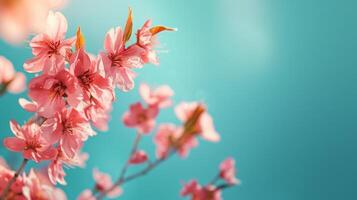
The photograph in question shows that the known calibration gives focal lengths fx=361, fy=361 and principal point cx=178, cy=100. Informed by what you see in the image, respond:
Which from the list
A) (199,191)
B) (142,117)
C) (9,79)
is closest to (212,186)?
(199,191)

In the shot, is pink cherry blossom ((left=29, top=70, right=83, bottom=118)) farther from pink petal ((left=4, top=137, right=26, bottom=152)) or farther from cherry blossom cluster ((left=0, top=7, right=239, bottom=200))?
pink petal ((left=4, top=137, right=26, bottom=152))

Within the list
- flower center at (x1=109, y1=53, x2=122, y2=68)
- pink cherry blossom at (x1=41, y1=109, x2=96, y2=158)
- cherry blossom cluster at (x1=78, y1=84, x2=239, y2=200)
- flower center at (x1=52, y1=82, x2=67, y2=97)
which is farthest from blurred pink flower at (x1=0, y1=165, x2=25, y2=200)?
cherry blossom cluster at (x1=78, y1=84, x2=239, y2=200)

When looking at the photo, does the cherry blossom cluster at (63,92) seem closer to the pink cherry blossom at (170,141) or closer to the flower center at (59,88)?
the flower center at (59,88)


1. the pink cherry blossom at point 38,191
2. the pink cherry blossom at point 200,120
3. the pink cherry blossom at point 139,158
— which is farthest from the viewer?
the pink cherry blossom at point 139,158

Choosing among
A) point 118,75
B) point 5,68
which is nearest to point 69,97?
point 118,75

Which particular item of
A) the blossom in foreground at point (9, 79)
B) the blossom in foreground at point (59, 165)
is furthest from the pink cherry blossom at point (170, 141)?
the blossom in foreground at point (59, 165)

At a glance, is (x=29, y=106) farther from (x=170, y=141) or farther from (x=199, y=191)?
(x=199, y=191)

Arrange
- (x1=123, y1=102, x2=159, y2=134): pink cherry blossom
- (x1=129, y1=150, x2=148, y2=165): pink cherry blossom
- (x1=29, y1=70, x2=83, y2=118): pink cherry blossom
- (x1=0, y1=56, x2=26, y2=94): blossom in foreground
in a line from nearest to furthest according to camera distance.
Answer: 1. (x1=29, y1=70, x2=83, y2=118): pink cherry blossom
2. (x1=0, y1=56, x2=26, y2=94): blossom in foreground
3. (x1=129, y1=150, x2=148, y2=165): pink cherry blossom
4. (x1=123, y1=102, x2=159, y2=134): pink cherry blossom

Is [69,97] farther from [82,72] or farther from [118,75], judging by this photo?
[118,75]
